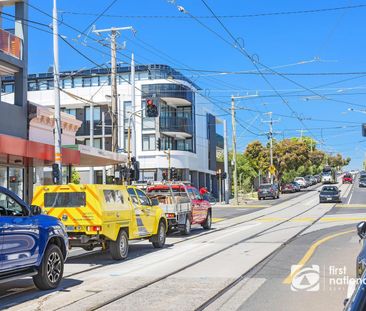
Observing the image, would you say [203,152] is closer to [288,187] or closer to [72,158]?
[288,187]

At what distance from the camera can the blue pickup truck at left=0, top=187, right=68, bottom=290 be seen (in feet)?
27.3

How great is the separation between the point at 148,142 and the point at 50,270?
4591cm

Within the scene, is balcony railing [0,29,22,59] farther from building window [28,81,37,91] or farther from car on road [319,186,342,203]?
building window [28,81,37,91]

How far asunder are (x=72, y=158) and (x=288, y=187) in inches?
2205

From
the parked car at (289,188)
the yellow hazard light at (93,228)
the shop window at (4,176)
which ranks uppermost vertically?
the shop window at (4,176)

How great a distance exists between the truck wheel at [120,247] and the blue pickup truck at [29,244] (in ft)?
10.6

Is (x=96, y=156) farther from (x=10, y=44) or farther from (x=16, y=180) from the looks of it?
(x=10, y=44)

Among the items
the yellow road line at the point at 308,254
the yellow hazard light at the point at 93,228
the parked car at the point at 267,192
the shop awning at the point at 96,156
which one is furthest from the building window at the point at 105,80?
the yellow hazard light at the point at 93,228

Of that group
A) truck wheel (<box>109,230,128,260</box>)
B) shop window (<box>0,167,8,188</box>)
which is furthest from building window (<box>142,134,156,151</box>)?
truck wheel (<box>109,230,128,260</box>)

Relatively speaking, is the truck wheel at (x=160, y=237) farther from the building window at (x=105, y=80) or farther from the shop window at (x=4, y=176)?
the building window at (x=105, y=80)

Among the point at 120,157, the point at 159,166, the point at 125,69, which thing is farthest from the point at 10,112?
the point at 125,69

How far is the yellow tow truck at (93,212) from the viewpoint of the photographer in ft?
42.0

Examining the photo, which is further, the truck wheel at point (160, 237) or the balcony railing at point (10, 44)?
the balcony railing at point (10, 44)

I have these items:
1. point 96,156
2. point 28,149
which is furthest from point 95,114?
point 28,149
